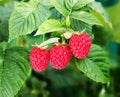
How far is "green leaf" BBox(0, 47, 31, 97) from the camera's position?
1092 mm

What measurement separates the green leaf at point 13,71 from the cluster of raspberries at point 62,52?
2.1 inches

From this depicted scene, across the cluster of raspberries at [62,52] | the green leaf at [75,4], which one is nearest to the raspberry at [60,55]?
the cluster of raspberries at [62,52]

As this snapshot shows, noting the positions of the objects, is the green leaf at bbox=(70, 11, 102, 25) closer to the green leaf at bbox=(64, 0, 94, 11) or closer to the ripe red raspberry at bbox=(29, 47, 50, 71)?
the green leaf at bbox=(64, 0, 94, 11)

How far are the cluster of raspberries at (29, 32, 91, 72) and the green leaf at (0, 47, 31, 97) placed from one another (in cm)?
5

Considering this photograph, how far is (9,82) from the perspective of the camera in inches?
43.3

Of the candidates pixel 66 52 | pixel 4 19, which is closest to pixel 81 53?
pixel 66 52

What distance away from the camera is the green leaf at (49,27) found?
988 millimetres

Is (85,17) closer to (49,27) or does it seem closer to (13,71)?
(49,27)

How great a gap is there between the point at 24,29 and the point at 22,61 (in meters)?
0.14

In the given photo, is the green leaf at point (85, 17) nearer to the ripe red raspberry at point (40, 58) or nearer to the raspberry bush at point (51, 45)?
the raspberry bush at point (51, 45)

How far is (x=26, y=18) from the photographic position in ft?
3.56

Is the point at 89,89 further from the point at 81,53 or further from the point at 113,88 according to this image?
the point at 81,53

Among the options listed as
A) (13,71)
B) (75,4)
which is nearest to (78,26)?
(75,4)

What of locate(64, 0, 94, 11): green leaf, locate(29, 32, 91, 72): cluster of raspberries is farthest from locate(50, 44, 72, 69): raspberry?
locate(64, 0, 94, 11): green leaf
